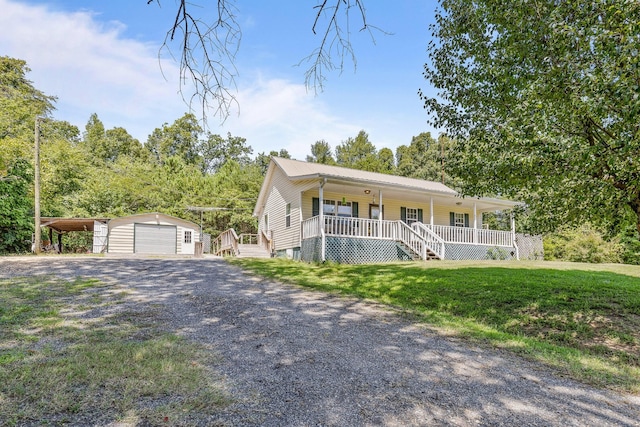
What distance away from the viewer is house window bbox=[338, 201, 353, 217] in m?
16.5

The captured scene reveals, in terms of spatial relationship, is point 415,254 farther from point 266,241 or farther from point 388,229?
point 266,241

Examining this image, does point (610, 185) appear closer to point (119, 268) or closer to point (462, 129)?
point (462, 129)

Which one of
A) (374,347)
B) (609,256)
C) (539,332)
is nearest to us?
(374,347)

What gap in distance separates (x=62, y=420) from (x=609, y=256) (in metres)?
24.1

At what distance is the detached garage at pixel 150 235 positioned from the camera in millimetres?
21297

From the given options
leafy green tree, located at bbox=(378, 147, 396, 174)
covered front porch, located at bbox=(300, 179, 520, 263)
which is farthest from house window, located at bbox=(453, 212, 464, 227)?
leafy green tree, located at bbox=(378, 147, 396, 174)

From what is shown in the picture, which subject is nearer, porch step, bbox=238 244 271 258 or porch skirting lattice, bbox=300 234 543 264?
porch skirting lattice, bbox=300 234 543 264

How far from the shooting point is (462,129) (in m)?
7.22

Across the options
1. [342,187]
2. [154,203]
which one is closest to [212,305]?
[342,187]

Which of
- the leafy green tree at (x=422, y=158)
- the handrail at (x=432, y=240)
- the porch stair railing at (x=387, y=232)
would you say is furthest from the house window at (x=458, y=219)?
the leafy green tree at (x=422, y=158)

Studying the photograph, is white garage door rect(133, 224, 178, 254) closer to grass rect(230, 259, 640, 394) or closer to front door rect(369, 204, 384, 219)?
front door rect(369, 204, 384, 219)

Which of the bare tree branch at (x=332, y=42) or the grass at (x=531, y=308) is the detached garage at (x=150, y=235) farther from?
the bare tree branch at (x=332, y=42)

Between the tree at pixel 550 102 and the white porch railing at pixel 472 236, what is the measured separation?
947cm

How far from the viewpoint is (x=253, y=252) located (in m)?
18.4
